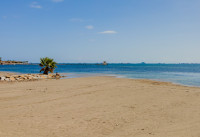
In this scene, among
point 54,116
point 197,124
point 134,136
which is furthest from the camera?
point 54,116

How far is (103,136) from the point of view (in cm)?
619

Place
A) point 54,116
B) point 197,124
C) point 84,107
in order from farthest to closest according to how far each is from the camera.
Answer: point 84,107, point 54,116, point 197,124

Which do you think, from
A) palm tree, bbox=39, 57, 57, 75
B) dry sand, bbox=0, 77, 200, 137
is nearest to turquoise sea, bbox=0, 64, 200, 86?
palm tree, bbox=39, 57, 57, 75

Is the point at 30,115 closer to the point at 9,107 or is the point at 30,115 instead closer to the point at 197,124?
the point at 9,107

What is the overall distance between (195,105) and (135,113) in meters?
4.27

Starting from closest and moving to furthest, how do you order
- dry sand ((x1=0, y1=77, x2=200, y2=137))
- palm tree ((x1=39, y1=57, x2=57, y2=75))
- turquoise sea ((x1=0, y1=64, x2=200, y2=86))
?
dry sand ((x1=0, y1=77, x2=200, y2=137))
turquoise sea ((x1=0, y1=64, x2=200, y2=86))
palm tree ((x1=39, y1=57, x2=57, y2=75))

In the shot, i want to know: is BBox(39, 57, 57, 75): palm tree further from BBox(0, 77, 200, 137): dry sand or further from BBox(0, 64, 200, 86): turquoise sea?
BBox(0, 77, 200, 137): dry sand

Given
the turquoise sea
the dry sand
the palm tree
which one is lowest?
the dry sand

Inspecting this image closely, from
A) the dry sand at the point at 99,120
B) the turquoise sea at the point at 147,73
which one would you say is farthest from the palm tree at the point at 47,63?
the dry sand at the point at 99,120

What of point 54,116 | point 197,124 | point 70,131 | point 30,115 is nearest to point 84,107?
point 54,116

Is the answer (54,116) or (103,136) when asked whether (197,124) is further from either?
(54,116)

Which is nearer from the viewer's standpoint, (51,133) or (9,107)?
(51,133)

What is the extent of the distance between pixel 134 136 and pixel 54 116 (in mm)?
4096

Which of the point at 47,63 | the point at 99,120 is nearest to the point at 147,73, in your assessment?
the point at 47,63
